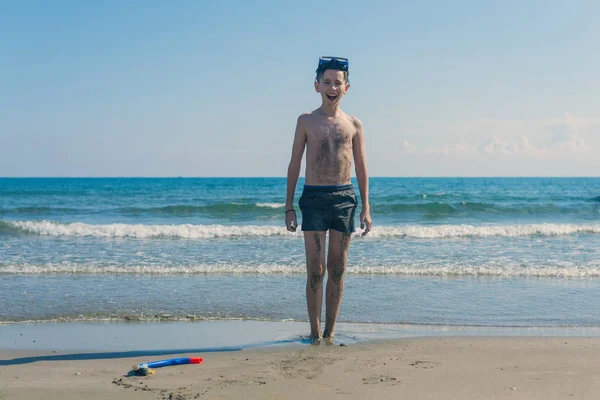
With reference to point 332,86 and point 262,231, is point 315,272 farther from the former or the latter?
point 262,231

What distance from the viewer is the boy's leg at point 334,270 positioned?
505cm

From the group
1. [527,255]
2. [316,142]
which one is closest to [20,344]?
[316,142]

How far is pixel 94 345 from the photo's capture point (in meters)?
5.15

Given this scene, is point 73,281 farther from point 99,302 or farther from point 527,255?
point 527,255

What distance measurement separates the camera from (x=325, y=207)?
491cm

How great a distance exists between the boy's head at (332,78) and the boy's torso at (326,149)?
19cm

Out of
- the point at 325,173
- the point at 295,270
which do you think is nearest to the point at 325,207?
the point at 325,173

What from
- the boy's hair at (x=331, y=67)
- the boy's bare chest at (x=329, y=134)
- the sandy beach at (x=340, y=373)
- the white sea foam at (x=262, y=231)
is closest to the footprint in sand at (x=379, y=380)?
the sandy beach at (x=340, y=373)

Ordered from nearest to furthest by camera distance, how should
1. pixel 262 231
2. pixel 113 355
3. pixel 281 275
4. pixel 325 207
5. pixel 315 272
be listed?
pixel 113 355
pixel 325 207
pixel 315 272
pixel 281 275
pixel 262 231

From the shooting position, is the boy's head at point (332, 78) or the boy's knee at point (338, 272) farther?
the boy's knee at point (338, 272)

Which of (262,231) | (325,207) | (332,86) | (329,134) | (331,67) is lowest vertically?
(262,231)

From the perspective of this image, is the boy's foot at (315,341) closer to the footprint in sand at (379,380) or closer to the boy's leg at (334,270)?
the boy's leg at (334,270)

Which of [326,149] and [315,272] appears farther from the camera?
[315,272]

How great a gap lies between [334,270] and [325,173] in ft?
2.85
